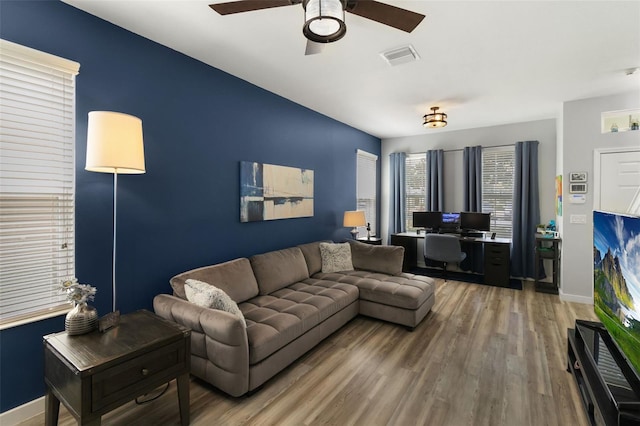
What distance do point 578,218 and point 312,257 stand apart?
12.0 ft

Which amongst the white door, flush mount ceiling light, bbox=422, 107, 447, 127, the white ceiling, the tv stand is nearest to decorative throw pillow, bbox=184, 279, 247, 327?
the white ceiling

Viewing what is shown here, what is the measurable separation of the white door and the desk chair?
1.78m

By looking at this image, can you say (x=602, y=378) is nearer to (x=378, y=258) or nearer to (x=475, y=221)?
(x=378, y=258)

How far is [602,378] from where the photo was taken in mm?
1650

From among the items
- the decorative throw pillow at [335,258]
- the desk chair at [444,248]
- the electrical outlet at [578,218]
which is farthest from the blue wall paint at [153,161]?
the electrical outlet at [578,218]

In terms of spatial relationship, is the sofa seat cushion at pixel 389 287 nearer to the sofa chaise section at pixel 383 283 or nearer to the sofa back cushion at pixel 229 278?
the sofa chaise section at pixel 383 283

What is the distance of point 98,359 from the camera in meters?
1.45

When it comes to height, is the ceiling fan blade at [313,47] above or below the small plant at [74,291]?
above

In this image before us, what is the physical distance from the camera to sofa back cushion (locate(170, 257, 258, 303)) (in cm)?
244

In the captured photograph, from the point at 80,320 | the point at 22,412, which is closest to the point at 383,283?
the point at 80,320

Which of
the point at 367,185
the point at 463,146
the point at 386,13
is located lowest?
the point at 367,185

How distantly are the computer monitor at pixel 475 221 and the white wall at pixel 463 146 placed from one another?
42 centimetres

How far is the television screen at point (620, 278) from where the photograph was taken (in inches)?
58.5

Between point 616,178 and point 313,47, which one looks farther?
point 616,178
